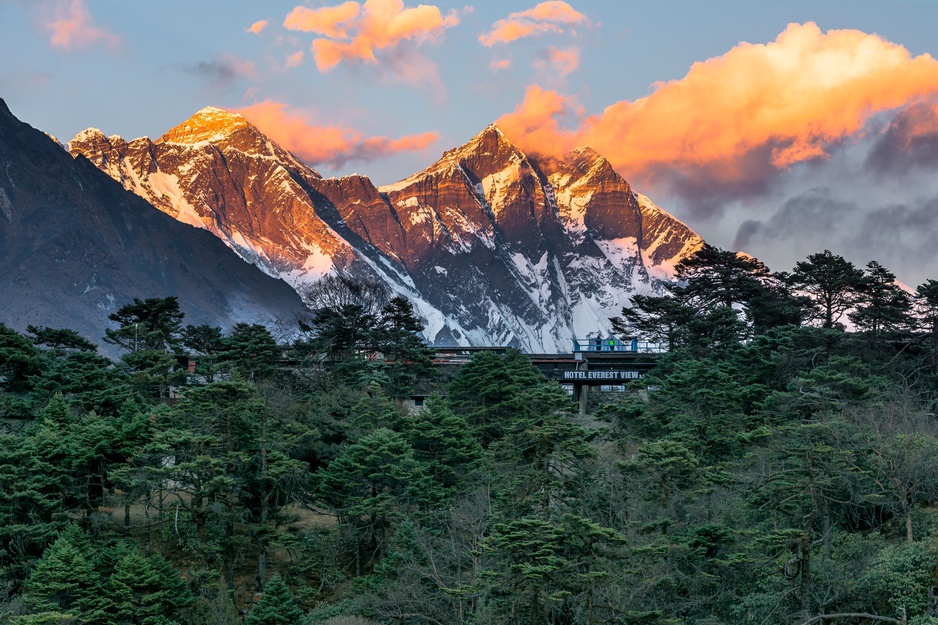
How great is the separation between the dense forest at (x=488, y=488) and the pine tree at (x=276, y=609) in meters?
0.07

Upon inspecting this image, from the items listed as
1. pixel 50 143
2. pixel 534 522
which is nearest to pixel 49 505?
pixel 534 522

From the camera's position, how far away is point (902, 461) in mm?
28969

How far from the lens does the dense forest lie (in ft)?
Answer: 92.7

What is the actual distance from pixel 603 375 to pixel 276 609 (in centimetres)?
3964

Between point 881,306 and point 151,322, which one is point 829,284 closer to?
point 881,306

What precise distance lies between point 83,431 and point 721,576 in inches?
1062

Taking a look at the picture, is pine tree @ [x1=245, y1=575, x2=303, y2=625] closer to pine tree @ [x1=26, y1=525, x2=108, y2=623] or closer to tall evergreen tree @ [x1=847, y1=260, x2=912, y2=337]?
pine tree @ [x1=26, y1=525, x2=108, y2=623]

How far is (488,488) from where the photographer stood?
36688 mm

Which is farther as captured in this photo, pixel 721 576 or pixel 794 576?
pixel 721 576

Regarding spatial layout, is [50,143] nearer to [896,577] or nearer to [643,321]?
[643,321]

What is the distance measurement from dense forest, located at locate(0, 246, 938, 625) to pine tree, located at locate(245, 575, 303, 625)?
7 cm

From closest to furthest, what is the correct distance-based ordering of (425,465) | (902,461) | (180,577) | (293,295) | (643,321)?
(902,461) → (180,577) → (425,465) → (643,321) → (293,295)

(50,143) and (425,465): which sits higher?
(50,143)

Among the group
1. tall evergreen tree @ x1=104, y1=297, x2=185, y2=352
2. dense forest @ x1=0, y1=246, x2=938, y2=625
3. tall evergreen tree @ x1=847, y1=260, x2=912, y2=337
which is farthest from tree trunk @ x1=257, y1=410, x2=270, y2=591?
tall evergreen tree @ x1=847, y1=260, x2=912, y2=337
